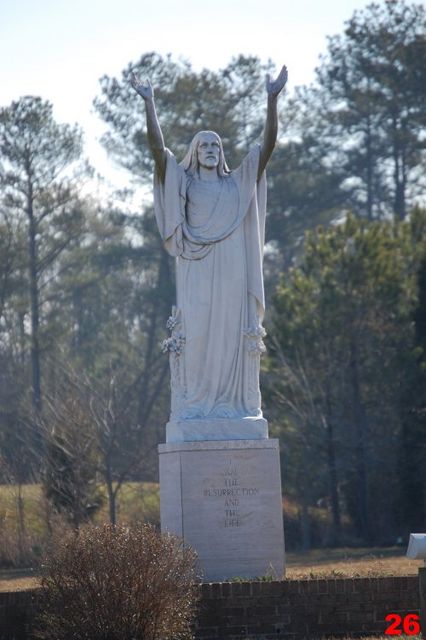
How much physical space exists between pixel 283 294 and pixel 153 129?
55.6 feet

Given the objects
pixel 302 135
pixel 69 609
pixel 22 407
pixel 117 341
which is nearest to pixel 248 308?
pixel 69 609

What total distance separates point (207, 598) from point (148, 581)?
1.37 meters

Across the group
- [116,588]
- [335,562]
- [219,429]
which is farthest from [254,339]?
[335,562]

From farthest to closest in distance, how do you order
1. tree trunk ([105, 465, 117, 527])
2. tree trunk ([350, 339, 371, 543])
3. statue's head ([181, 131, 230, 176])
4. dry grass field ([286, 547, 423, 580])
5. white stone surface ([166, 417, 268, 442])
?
tree trunk ([350, 339, 371, 543]) < tree trunk ([105, 465, 117, 527]) < dry grass field ([286, 547, 423, 580]) < statue's head ([181, 131, 230, 176]) < white stone surface ([166, 417, 268, 442])

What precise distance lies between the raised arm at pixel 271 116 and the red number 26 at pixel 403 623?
15.9ft

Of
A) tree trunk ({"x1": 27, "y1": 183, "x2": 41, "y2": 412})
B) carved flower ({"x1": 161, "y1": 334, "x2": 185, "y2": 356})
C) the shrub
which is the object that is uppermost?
tree trunk ({"x1": 27, "y1": 183, "x2": 41, "y2": 412})

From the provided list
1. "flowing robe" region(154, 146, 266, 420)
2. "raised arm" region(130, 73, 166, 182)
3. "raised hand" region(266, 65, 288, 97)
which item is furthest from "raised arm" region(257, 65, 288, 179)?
"raised arm" region(130, 73, 166, 182)

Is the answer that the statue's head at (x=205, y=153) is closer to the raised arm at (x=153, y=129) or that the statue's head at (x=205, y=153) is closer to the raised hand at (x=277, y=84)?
the raised arm at (x=153, y=129)

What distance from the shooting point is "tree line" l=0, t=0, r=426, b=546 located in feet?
104

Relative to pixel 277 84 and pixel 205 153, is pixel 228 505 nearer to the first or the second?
pixel 205 153

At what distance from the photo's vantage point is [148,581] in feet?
41.4

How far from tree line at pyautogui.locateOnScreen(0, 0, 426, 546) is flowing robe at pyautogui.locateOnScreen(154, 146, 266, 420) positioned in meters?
14.2

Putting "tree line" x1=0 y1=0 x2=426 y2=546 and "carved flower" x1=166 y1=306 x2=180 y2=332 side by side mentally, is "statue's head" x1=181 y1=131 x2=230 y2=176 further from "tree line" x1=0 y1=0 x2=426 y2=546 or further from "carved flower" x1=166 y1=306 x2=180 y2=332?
"tree line" x1=0 y1=0 x2=426 y2=546

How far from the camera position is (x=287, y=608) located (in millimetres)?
13992
